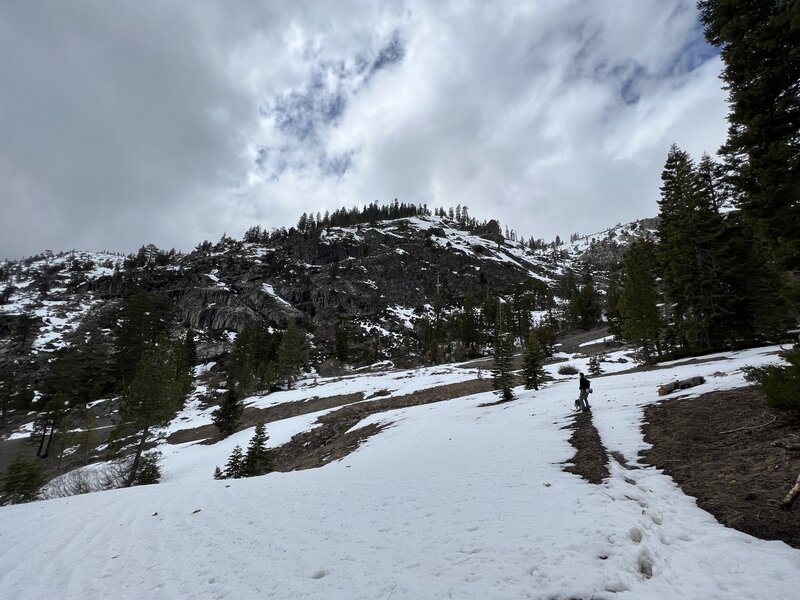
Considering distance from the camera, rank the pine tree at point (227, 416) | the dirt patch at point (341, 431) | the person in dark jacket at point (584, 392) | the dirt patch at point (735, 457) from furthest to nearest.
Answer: the pine tree at point (227, 416) → the dirt patch at point (341, 431) → the person in dark jacket at point (584, 392) → the dirt patch at point (735, 457)

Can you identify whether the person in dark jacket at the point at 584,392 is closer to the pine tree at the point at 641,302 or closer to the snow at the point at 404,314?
the pine tree at the point at 641,302

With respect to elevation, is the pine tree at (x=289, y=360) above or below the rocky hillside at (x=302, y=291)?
below

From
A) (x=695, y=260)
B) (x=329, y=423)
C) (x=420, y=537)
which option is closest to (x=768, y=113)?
(x=420, y=537)

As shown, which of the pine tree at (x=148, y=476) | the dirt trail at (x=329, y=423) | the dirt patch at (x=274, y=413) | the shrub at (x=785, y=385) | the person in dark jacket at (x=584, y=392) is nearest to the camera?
the shrub at (x=785, y=385)

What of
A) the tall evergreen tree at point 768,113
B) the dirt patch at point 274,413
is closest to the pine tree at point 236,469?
the dirt patch at point 274,413

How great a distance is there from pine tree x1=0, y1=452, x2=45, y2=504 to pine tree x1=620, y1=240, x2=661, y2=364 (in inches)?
1831

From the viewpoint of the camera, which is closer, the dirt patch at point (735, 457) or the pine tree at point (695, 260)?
the dirt patch at point (735, 457)

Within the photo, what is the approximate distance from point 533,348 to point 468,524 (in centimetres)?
2123

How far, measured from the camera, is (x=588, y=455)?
9312mm

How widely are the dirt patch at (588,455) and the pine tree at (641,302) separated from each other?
23925 mm

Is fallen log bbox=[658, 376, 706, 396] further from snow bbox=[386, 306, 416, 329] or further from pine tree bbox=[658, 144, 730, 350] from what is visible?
snow bbox=[386, 306, 416, 329]

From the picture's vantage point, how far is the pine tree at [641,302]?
31.6 m

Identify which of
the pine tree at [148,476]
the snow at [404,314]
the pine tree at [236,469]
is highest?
the snow at [404,314]

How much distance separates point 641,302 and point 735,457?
29.2 metres
